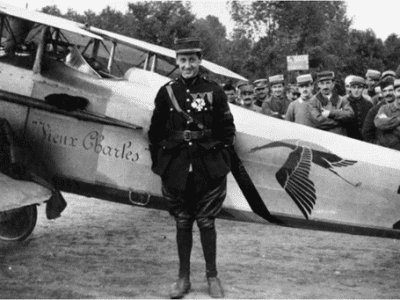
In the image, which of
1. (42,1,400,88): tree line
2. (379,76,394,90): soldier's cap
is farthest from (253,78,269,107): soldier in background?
(42,1,400,88): tree line

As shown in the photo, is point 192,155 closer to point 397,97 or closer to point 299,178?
point 299,178

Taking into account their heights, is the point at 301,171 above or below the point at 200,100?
below

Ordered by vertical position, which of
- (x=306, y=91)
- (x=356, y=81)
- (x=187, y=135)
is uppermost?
(x=356, y=81)

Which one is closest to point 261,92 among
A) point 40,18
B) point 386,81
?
point 386,81

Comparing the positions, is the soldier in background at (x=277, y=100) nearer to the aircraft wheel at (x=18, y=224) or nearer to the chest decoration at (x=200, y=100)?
the aircraft wheel at (x=18, y=224)

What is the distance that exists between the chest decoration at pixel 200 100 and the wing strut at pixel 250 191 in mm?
664

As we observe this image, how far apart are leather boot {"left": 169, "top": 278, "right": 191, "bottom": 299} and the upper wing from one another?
122cm

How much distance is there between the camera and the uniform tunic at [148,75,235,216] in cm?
477

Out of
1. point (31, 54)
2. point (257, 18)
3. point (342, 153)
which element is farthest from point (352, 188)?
point (257, 18)

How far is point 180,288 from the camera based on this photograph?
487 centimetres

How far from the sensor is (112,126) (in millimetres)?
5535

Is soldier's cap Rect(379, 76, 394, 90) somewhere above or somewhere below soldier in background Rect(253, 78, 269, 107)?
above

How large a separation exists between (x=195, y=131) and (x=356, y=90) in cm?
377

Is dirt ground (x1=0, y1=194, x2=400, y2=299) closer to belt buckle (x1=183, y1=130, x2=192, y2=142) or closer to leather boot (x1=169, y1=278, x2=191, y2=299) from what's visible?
leather boot (x1=169, y1=278, x2=191, y2=299)
